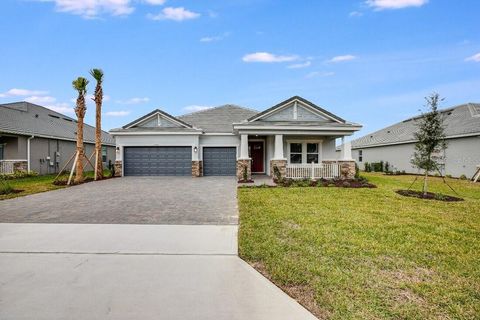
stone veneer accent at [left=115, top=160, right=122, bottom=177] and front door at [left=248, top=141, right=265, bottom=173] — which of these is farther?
front door at [left=248, top=141, right=265, bottom=173]

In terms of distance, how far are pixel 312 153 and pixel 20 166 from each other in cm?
2095

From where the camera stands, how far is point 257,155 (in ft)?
75.8

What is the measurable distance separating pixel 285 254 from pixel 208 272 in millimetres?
1435

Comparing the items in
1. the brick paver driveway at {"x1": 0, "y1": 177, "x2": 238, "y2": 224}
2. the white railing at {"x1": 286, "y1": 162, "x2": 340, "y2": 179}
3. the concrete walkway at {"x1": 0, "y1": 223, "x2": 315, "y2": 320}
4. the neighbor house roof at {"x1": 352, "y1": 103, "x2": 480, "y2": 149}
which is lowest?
the concrete walkway at {"x1": 0, "y1": 223, "x2": 315, "y2": 320}

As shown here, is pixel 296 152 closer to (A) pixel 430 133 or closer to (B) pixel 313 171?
(B) pixel 313 171

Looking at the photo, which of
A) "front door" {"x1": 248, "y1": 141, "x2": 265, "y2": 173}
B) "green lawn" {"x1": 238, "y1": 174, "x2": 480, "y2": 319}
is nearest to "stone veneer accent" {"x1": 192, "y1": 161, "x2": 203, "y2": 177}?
"front door" {"x1": 248, "y1": 141, "x2": 265, "y2": 173}

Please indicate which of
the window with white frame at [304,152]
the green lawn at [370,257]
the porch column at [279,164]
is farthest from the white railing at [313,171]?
the green lawn at [370,257]

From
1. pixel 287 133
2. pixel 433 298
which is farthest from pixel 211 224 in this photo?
pixel 287 133

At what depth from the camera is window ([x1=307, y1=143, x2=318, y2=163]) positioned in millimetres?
20859

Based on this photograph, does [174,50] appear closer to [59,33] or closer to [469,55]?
[59,33]

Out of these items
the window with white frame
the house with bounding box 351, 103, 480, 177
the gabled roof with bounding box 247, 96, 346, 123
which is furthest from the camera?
the house with bounding box 351, 103, 480, 177

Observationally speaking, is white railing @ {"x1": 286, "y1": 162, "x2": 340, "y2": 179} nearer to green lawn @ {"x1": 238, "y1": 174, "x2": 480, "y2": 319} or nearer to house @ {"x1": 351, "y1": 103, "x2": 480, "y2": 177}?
house @ {"x1": 351, "y1": 103, "x2": 480, "y2": 177}

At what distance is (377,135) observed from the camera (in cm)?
3531

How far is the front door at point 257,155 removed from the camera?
75.2ft
